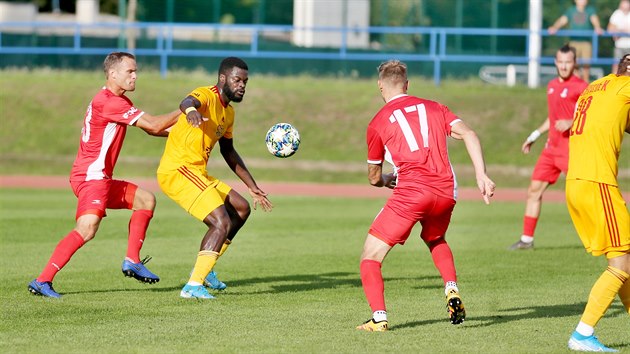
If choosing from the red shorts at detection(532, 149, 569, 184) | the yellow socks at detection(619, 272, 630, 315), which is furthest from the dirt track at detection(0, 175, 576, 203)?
the yellow socks at detection(619, 272, 630, 315)

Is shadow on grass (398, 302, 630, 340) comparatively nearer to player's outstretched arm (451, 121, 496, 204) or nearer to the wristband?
player's outstretched arm (451, 121, 496, 204)

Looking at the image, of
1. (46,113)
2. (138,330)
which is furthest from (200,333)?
(46,113)

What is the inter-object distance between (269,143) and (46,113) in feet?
75.7

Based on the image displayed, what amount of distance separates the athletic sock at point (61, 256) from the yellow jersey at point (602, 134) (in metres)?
4.83

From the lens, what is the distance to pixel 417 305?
1031 centimetres

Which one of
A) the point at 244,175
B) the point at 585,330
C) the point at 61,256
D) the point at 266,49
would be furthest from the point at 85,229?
the point at 266,49

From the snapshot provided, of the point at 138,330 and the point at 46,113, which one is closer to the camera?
the point at 138,330

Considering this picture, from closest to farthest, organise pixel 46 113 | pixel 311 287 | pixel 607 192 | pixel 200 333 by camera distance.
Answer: pixel 607 192
pixel 200 333
pixel 311 287
pixel 46 113

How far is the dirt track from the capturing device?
77.8 ft

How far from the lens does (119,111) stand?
10617 mm

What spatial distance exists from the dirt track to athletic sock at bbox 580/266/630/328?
14852mm

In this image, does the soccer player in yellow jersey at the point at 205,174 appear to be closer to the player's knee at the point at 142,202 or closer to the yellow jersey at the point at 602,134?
the player's knee at the point at 142,202

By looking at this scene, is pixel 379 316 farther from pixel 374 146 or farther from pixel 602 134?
pixel 602 134

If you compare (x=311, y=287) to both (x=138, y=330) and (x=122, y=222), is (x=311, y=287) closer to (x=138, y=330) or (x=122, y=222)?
(x=138, y=330)
